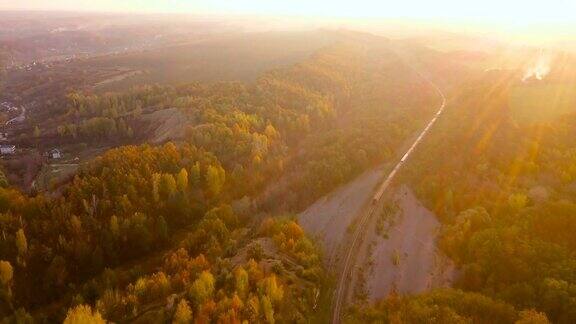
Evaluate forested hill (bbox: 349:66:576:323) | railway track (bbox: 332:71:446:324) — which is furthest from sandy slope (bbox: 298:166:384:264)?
forested hill (bbox: 349:66:576:323)

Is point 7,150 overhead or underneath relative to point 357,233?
underneath

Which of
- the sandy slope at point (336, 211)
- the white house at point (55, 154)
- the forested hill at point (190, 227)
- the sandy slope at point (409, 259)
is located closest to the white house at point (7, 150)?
the white house at point (55, 154)

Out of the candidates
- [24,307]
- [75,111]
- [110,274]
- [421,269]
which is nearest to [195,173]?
[110,274]

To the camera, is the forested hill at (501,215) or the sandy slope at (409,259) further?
the sandy slope at (409,259)

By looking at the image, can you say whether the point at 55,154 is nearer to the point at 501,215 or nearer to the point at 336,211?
the point at 336,211

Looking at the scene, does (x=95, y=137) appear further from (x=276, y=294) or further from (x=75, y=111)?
(x=276, y=294)

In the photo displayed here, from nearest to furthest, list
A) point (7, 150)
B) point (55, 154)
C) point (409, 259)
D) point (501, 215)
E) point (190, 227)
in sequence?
point (409, 259), point (501, 215), point (190, 227), point (55, 154), point (7, 150)

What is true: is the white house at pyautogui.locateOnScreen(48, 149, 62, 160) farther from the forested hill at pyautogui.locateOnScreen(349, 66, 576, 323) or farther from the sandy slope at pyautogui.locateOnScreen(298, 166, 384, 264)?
the forested hill at pyautogui.locateOnScreen(349, 66, 576, 323)

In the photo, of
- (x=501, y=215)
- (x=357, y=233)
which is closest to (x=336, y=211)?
Result: (x=357, y=233)

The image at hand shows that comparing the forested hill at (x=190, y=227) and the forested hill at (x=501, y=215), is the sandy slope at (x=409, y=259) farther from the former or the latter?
the forested hill at (x=190, y=227)
